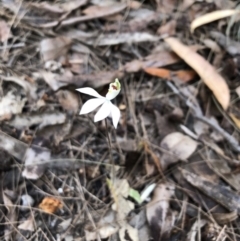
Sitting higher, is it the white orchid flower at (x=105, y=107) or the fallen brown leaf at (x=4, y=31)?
the white orchid flower at (x=105, y=107)

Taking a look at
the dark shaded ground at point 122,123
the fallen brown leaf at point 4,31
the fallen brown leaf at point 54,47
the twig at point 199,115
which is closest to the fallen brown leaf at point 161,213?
the dark shaded ground at point 122,123

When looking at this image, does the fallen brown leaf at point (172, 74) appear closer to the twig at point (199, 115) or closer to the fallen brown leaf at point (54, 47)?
the twig at point (199, 115)

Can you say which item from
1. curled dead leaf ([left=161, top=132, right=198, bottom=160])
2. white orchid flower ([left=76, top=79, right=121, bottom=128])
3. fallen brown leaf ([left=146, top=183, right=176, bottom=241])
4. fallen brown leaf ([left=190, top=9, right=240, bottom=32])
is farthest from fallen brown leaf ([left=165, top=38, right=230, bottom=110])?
white orchid flower ([left=76, top=79, right=121, bottom=128])

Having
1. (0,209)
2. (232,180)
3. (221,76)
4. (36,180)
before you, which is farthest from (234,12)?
(0,209)

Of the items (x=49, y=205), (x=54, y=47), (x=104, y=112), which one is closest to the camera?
(x=104, y=112)

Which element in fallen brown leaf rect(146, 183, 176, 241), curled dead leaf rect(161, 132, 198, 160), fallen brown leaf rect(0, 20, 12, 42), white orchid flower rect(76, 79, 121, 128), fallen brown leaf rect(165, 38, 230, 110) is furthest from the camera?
fallen brown leaf rect(0, 20, 12, 42)

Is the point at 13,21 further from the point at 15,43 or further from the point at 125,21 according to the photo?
the point at 125,21

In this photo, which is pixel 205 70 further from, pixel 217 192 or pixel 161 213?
pixel 161 213

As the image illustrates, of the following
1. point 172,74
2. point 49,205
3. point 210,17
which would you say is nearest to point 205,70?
point 172,74

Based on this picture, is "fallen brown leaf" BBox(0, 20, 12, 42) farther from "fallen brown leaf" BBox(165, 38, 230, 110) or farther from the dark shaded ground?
"fallen brown leaf" BBox(165, 38, 230, 110)
